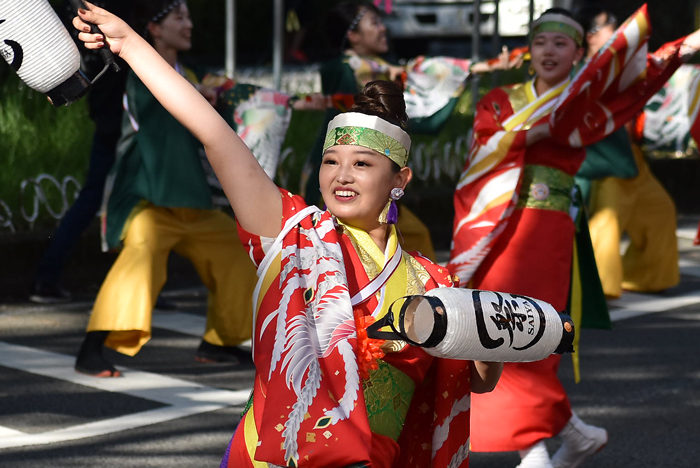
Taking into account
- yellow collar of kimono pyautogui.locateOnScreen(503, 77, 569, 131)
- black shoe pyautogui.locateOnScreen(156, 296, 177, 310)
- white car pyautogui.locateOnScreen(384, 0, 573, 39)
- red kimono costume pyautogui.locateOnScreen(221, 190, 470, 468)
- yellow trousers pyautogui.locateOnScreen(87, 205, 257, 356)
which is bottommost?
black shoe pyautogui.locateOnScreen(156, 296, 177, 310)

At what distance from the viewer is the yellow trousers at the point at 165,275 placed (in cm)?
546

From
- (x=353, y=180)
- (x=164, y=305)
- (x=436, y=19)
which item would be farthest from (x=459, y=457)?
(x=436, y=19)

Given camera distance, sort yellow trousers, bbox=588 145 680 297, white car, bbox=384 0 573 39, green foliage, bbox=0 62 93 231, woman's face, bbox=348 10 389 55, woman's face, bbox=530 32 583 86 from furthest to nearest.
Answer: white car, bbox=384 0 573 39, green foliage, bbox=0 62 93 231, yellow trousers, bbox=588 145 680 297, woman's face, bbox=348 10 389 55, woman's face, bbox=530 32 583 86

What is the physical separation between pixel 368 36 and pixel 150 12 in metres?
1.77

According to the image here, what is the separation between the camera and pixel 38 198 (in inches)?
323

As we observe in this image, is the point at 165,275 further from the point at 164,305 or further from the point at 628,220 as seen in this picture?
the point at 628,220

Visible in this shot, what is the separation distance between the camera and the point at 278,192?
2.73m

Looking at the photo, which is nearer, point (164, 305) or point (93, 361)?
point (93, 361)

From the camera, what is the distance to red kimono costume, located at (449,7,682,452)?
482 centimetres

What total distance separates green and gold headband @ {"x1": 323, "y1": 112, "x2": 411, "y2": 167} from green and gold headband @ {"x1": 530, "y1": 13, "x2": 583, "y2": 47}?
252 centimetres

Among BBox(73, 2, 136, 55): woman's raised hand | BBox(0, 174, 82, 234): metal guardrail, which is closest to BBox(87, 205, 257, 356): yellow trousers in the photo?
BBox(0, 174, 82, 234): metal guardrail

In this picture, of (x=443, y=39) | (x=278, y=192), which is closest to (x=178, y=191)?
(x=278, y=192)

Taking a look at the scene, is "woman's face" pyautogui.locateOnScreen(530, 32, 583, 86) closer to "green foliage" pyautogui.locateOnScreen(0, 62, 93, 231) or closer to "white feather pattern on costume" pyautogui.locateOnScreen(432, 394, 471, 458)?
"white feather pattern on costume" pyautogui.locateOnScreen(432, 394, 471, 458)

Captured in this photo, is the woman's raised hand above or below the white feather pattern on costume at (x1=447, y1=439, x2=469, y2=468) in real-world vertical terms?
above
